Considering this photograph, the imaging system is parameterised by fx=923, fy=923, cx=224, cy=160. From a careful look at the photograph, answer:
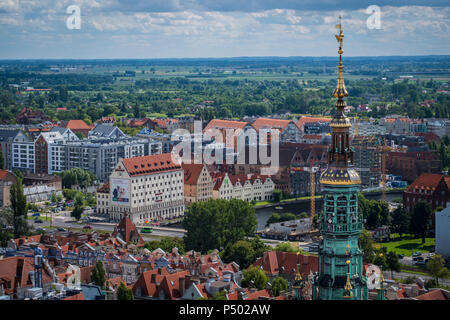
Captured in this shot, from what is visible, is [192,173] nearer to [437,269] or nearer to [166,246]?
[166,246]

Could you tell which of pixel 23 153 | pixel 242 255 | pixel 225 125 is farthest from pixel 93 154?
pixel 242 255

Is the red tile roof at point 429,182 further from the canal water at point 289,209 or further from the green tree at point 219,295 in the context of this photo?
the green tree at point 219,295

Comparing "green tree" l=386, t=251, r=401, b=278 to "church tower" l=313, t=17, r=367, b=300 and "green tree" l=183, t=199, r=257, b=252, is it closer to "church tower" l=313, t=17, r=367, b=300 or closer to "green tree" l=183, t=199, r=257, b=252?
"green tree" l=183, t=199, r=257, b=252

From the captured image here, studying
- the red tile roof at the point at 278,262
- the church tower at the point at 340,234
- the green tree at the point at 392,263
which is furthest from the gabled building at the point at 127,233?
the church tower at the point at 340,234

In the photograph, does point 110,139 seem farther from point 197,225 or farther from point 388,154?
point 197,225

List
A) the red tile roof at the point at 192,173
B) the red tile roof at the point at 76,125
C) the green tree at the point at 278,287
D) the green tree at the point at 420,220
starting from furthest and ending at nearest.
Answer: the red tile roof at the point at 76,125 < the red tile roof at the point at 192,173 < the green tree at the point at 420,220 < the green tree at the point at 278,287
